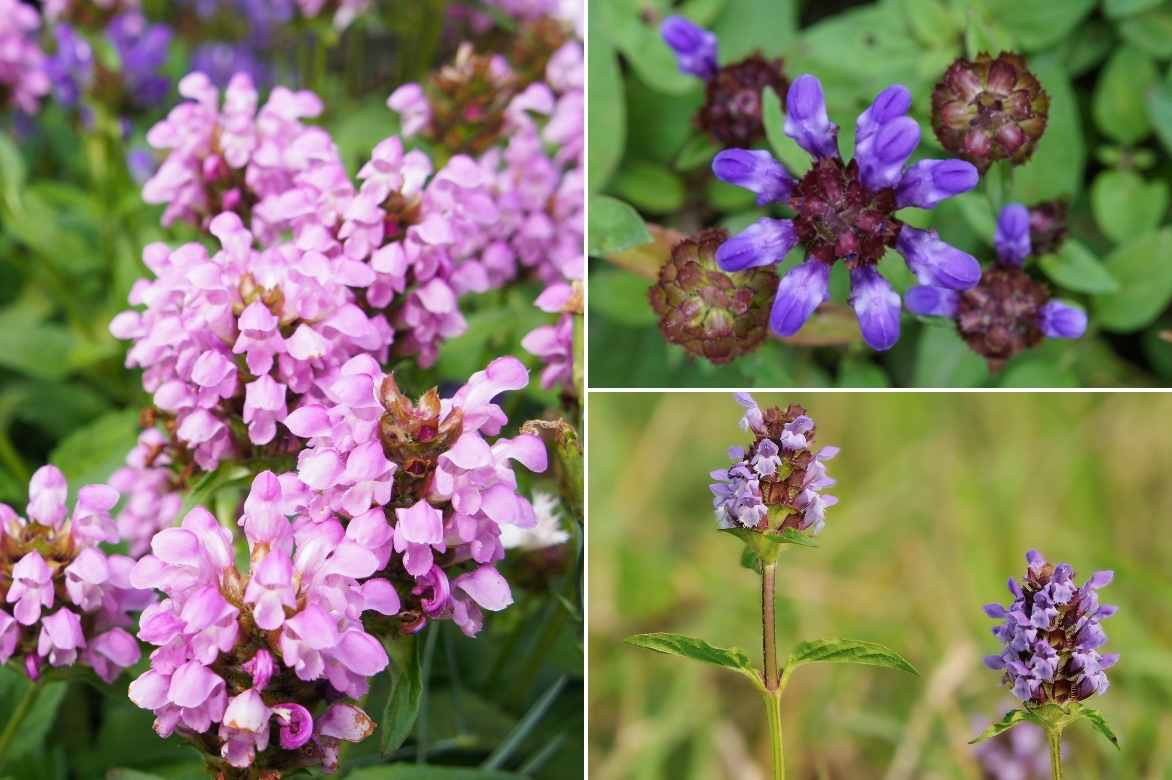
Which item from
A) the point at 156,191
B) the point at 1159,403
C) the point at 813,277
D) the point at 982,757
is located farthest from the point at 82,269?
the point at 1159,403

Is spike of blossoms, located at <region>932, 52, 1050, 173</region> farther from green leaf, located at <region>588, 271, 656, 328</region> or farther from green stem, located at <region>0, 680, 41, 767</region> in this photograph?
green stem, located at <region>0, 680, 41, 767</region>

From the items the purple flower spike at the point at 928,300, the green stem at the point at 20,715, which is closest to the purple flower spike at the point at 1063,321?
the purple flower spike at the point at 928,300

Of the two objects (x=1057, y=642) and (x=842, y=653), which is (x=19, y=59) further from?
(x=1057, y=642)

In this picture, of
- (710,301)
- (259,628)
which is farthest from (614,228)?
(259,628)

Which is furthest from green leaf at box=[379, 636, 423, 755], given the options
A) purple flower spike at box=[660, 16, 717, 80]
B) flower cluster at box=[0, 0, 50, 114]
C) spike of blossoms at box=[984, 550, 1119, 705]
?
flower cluster at box=[0, 0, 50, 114]

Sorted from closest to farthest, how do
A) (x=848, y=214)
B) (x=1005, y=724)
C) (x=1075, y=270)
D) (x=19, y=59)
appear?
(x=1005, y=724)
(x=848, y=214)
(x=1075, y=270)
(x=19, y=59)

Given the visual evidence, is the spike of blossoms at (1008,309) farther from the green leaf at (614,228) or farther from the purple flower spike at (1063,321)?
the green leaf at (614,228)
